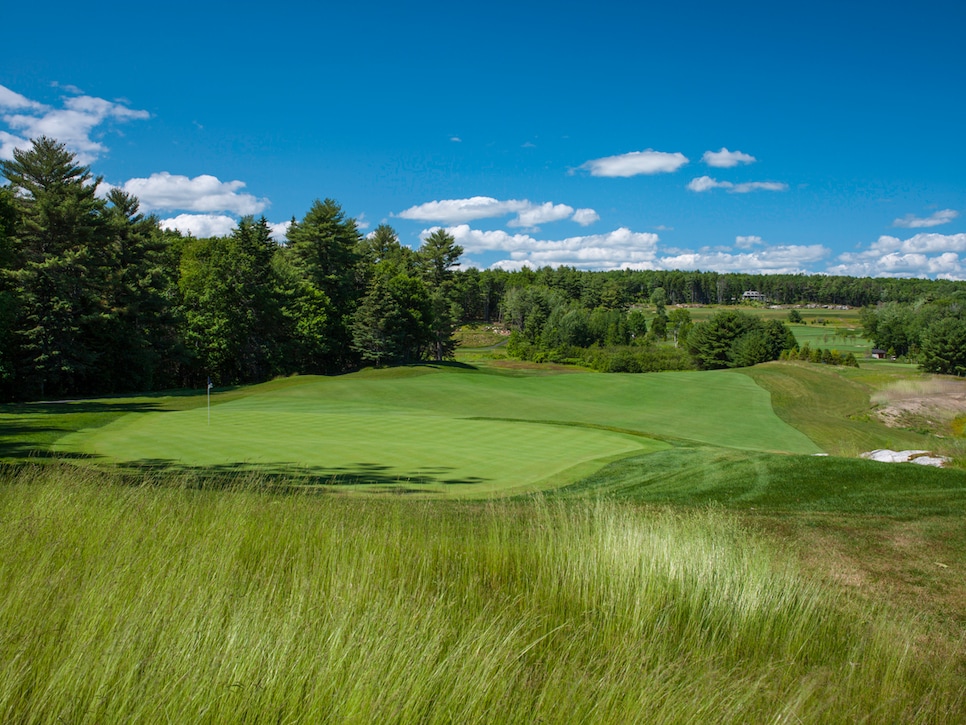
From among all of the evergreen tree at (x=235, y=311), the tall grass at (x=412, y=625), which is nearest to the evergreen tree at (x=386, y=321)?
the evergreen tree at (x=235, y=311)

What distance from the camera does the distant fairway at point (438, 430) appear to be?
556 inches

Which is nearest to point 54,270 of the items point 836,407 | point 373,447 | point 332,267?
point 332,267

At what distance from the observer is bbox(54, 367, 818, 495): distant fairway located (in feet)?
46.3

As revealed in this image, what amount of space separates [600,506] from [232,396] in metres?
32.7

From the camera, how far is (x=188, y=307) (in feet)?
163

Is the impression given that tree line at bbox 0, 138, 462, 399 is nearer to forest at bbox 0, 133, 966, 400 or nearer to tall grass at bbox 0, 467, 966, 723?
forest at bbox 0, 133, 966, 400

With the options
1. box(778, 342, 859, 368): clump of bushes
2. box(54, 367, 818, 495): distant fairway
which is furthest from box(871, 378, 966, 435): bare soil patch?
box(778, 342, 859, 368): clump of bushes

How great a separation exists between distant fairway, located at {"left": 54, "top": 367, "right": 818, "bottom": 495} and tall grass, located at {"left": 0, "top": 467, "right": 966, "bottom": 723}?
5588 mm

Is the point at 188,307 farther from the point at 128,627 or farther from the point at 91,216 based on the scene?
the point at 128,627

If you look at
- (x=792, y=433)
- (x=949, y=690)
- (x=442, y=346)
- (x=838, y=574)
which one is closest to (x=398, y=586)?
(x=949, y=690)

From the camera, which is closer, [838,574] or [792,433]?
[838,574]

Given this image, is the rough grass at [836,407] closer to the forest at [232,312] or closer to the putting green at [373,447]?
the putting green at [373,447]

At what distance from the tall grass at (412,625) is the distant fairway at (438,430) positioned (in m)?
5.59

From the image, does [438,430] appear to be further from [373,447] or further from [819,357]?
[819,357]
